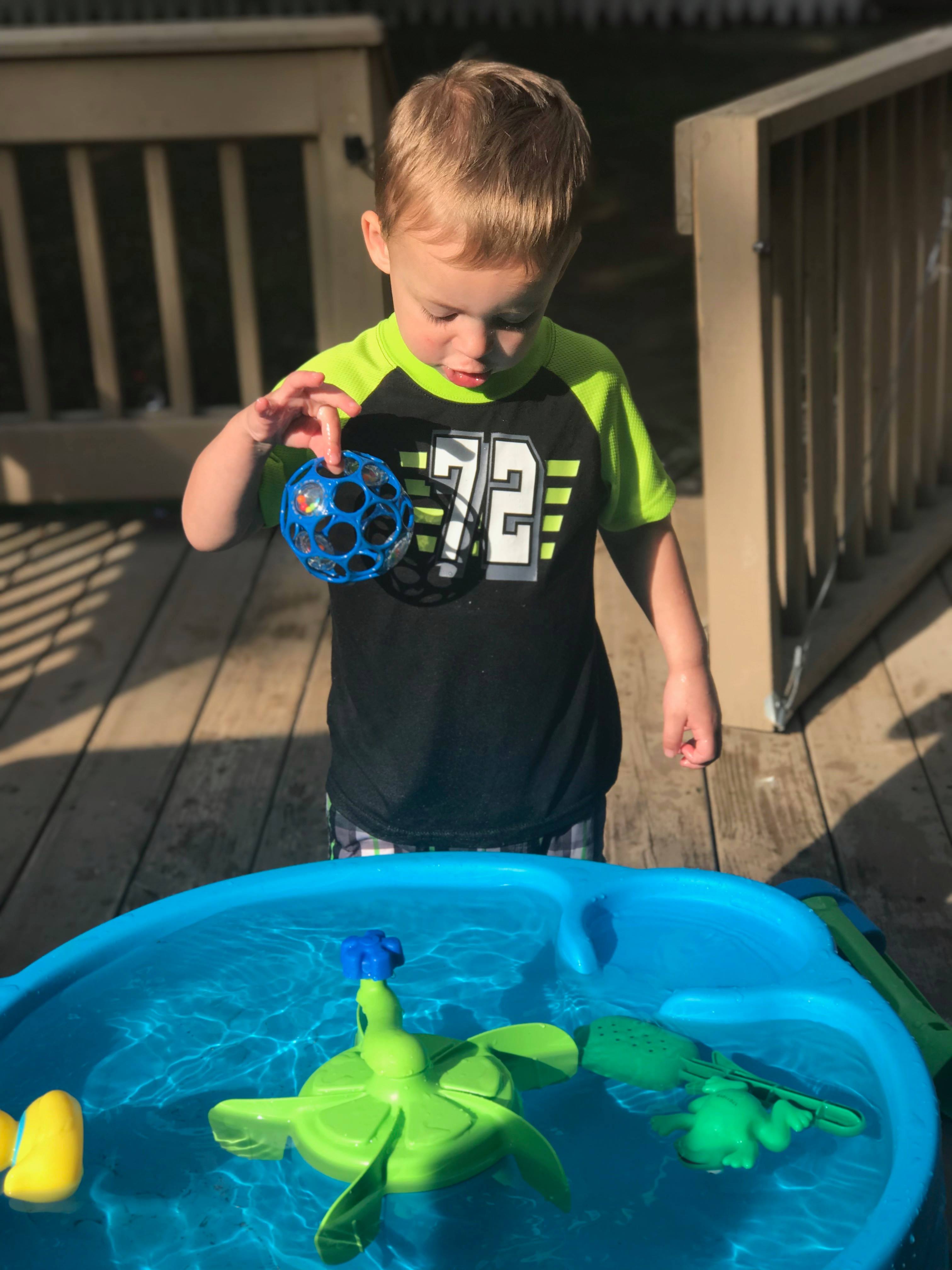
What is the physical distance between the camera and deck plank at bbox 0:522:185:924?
2658mm

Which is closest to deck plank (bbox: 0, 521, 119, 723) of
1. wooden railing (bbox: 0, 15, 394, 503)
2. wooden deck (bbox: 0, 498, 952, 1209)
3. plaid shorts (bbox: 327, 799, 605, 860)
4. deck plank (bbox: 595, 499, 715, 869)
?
wooden deck (bbox: 0, 498, 952, 1209)

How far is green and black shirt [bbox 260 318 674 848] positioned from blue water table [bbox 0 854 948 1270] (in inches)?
3.7

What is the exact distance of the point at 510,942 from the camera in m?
1.63

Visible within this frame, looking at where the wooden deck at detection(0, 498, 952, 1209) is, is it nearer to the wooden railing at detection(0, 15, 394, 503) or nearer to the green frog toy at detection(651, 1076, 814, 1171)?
the wooden railing at detection(0, 15, 394, 503)

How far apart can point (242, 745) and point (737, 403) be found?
3.96 ft

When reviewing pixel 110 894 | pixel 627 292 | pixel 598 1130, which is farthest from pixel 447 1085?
pixel 627 292

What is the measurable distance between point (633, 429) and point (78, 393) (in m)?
4.74

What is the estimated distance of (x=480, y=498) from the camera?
5.25ft

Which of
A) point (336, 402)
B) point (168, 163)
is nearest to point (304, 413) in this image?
point (336, 402)

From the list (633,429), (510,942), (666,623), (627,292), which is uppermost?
(633,429)

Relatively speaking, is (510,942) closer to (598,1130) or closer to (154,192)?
(598,1130)

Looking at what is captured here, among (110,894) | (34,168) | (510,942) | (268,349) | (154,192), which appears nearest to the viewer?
(510,942)

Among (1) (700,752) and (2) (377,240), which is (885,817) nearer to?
(1) (700,752)

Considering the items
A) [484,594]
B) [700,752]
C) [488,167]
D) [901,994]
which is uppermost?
[488,167]
